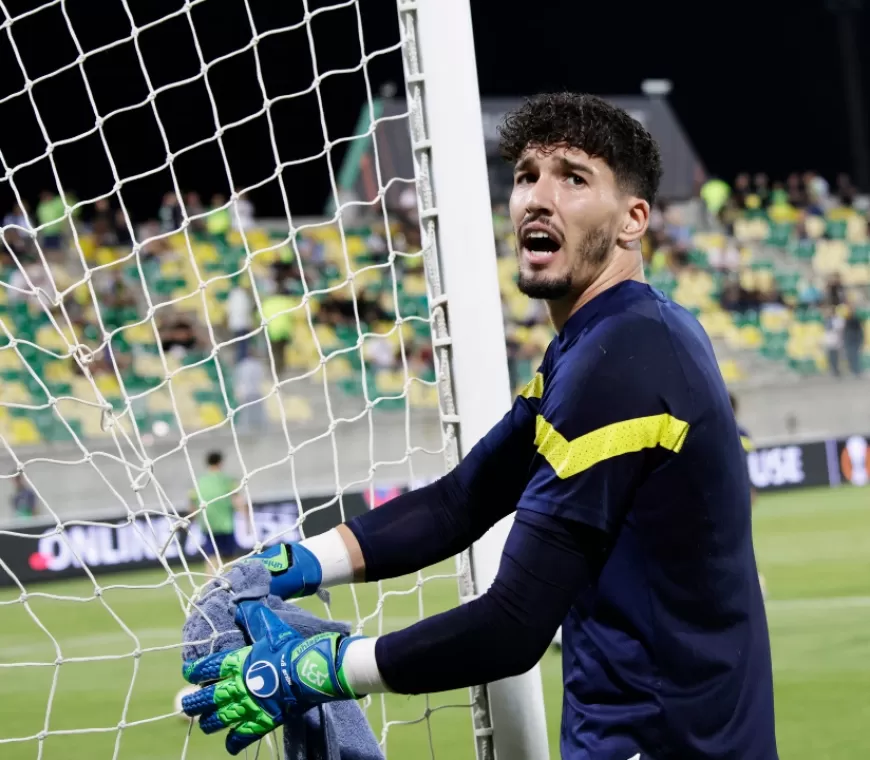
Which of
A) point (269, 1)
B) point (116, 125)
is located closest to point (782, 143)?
point (269, 1)

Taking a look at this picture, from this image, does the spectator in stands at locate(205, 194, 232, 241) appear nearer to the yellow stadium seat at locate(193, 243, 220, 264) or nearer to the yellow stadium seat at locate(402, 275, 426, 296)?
the yellow stadium seat at locate(193, 243, 220, 264)

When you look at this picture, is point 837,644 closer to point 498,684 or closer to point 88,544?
point 498,684

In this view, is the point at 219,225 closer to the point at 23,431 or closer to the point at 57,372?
the point at 57,372

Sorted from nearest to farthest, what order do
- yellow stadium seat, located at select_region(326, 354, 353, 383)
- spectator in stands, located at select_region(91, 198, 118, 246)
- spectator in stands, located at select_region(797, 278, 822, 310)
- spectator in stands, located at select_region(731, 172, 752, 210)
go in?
yellow stadium seat, located at select_region(326, 354, 353, 383) → spectator in stands, located at select_region(91, 198, 118, 246) → spectator in stands, located at select_region(797, 278, 822, 310) → spectator in stands, located at select_region(731, 172, 752, 210)

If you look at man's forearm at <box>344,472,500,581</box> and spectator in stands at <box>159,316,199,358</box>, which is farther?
spectator in stands at <box>159,316,199,358</box>

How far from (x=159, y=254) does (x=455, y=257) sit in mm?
12326

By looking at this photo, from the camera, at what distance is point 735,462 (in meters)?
1.80

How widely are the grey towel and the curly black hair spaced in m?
0.84

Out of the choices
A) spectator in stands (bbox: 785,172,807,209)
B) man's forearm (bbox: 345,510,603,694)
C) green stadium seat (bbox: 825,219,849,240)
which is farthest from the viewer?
spectator in stands (bbox: 785,172,807,209)

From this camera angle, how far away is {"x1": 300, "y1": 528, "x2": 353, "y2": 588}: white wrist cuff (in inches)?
84.7

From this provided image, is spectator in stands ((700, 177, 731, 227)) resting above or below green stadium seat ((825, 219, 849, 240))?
above

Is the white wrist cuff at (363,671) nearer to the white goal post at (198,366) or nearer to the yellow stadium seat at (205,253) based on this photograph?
the white goal post at (198,366)

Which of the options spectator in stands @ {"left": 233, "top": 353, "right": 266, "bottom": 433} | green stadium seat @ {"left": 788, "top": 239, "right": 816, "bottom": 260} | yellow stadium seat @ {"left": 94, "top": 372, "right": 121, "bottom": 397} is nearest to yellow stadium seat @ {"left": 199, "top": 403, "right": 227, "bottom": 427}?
spectator in stands @ {"left": 233, "top": 353, "right": 266, "bottom": 433}

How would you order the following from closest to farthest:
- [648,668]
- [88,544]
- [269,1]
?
[648,668] < [88,544] < [269,1]
